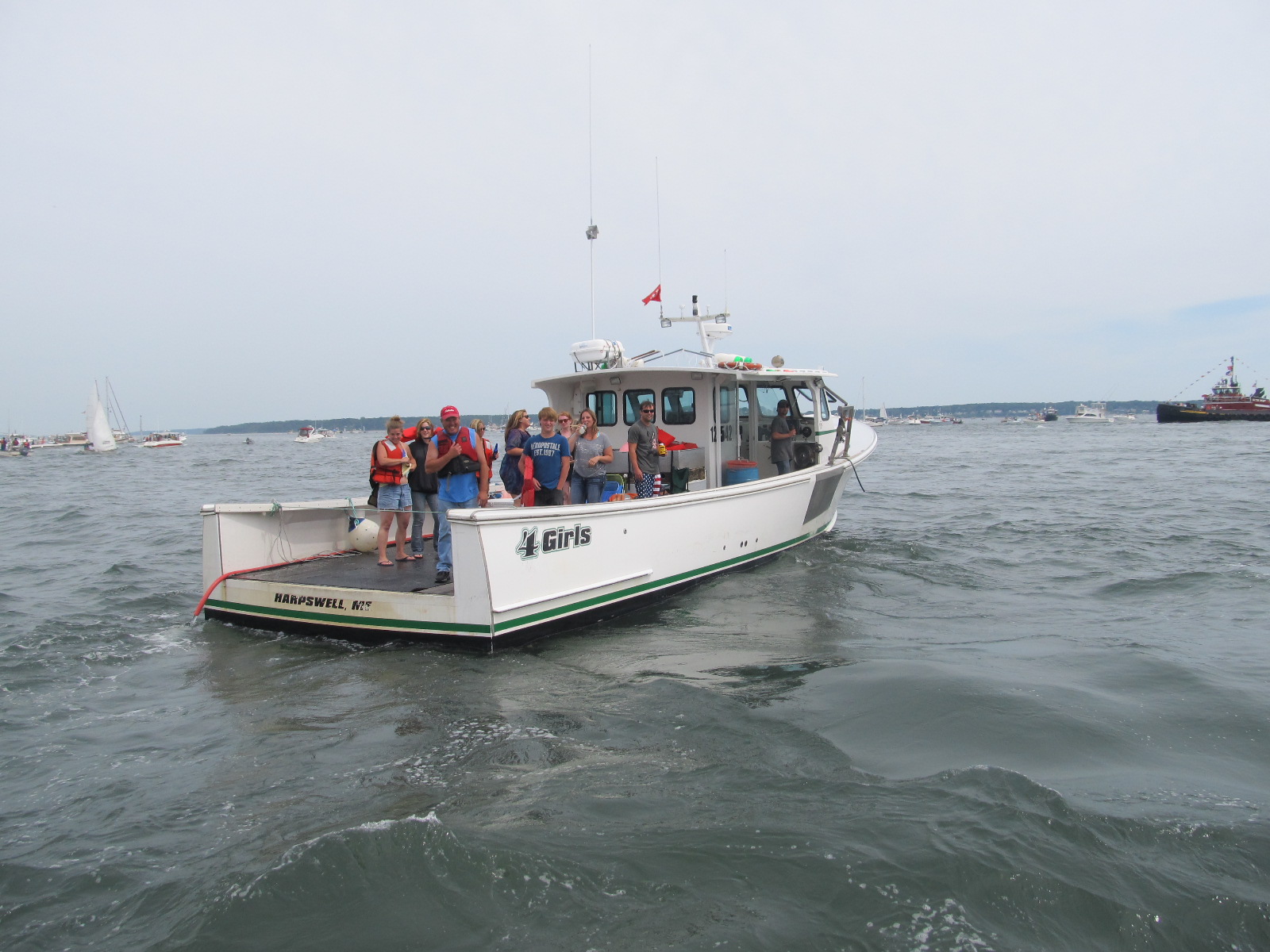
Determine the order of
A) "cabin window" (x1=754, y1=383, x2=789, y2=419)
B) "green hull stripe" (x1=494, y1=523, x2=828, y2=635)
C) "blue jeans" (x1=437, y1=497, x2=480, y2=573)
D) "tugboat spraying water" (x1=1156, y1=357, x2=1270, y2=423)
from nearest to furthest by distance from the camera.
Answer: "green hull stripe" (x1=494, y1=523, x2=828, y2=635), "blue jeans" (x1=437, y1=497, x2=480, y2=573), "cabin window" (x1=754, y1=383, x2=789, y2=419), "tugboat spraying water" (x1=1156, y1=357, x2=1270, y2=423)

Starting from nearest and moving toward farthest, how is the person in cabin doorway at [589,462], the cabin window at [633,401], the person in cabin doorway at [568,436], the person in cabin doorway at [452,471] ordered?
the person in cabin doorway at [452,471]
the person in cabin doorway at [568,436]
the person in cabin doorway at [589,462]
the cabin window at [633,401]

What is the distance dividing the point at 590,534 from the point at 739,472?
391 cm

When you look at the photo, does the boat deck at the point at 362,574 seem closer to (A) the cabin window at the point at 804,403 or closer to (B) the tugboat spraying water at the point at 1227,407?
(A) the cabin window at the point at 804,403

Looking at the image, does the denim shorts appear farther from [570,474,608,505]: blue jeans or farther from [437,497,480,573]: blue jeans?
[570,474,608,505]: blue jeans

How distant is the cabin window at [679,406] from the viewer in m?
10.2

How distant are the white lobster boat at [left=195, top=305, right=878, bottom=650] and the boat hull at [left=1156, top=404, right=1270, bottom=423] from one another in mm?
69253

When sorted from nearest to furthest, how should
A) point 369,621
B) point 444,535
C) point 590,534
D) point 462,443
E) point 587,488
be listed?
1. point 369,621
2. point 590,534
3. point 462,443
4. point 444,535
5. point 587,488

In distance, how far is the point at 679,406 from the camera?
1030cm

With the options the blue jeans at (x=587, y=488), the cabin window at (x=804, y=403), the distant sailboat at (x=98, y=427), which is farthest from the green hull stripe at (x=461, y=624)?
the distant sailboat at (x=98, y=427)

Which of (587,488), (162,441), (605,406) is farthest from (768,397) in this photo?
(162,441)

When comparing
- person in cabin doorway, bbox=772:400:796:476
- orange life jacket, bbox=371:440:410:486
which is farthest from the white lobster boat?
orange life jacket, bbox=371:440:410:486

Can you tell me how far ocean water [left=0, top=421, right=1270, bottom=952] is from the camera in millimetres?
2906

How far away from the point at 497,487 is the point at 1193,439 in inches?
1860

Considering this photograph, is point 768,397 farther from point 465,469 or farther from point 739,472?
point 465,469
